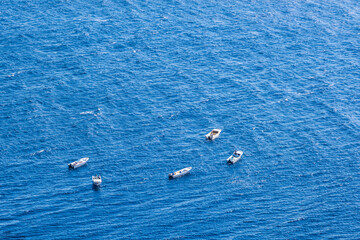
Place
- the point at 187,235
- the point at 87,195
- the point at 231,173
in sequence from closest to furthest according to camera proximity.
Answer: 1. the point at 187,235
2. the point at 87,195
3. the point at 231,173

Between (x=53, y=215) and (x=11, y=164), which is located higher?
(x=11, y=164)

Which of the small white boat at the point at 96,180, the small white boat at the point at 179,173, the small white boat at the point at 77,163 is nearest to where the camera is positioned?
the small white boat at the point at 96,180

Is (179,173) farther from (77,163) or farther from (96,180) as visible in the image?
(77,163)

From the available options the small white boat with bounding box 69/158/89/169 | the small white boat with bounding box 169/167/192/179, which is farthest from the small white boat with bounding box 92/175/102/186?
the small white boat with bounding box 169/167/192/179

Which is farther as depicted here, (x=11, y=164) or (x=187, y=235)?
(x=11, y=164)

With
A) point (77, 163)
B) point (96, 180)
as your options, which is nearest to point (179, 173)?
point (96, 180)

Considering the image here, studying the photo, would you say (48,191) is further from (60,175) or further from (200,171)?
(200,171)

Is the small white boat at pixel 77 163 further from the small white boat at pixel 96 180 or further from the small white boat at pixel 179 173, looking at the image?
the small white boat at pixel 179 173

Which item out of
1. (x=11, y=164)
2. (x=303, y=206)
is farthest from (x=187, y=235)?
(x=11, y=164)

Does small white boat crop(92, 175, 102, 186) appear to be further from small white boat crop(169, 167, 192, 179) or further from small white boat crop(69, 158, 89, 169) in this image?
small white boat crop(169, 167, 192, 179)

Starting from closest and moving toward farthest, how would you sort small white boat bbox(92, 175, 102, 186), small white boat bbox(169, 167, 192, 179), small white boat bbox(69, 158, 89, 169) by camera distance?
small white boat bbox(92, 175, 102, 186)
small white boat bbox(169, 167, 192, 179)
small white boat bbox(69, 158, 89, 169)

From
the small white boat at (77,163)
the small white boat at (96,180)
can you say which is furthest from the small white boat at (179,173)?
the small white boat at (77,163)
